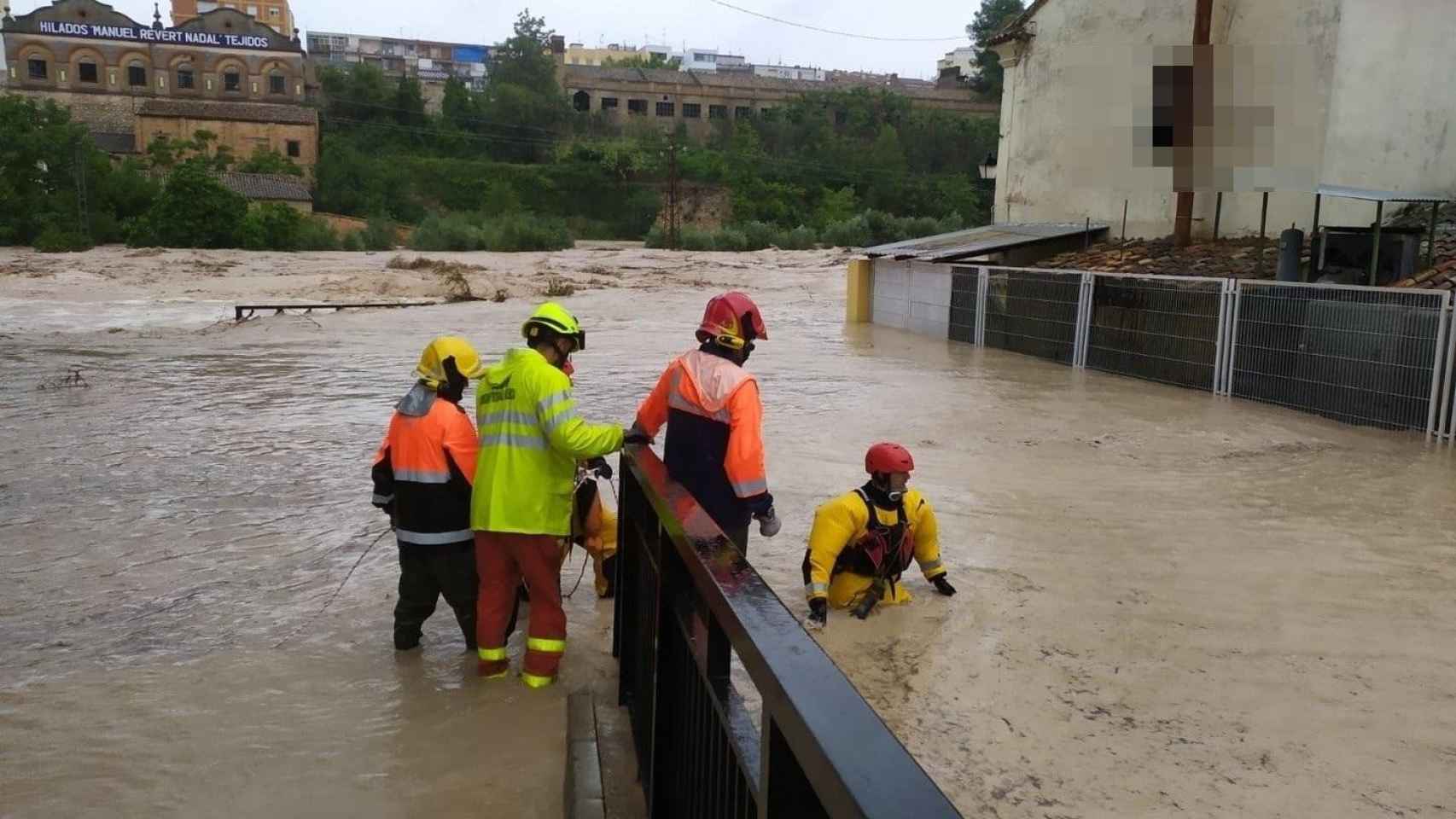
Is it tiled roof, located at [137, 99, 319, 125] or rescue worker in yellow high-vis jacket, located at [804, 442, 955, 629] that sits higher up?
tiled roof, located at [137, 99, 319, 125]

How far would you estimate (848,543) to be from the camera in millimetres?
5238

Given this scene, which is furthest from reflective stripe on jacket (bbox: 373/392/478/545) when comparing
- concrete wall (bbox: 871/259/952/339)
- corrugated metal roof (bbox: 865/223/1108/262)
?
corrugated metal roof (bbox: 865/223/1108/262)

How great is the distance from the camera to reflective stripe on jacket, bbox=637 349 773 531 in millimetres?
4605

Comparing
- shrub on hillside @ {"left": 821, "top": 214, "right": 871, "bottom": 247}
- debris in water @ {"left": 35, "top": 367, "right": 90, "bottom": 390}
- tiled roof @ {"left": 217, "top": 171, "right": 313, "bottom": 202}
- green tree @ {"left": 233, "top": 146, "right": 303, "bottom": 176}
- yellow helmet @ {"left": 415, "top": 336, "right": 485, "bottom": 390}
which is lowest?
debris in water @ {"left": 35, "top": 367, "right": 90, "bottom": 390}

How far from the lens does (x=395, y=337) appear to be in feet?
62.2

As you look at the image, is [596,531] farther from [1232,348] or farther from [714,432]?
[1232,348]

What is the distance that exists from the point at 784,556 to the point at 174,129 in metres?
63.1

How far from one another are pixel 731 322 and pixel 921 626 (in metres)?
1.69

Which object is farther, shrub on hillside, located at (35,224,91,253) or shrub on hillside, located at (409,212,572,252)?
shrub on hillside, located at (409,212,572,252)

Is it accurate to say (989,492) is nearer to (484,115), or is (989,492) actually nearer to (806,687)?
(806,687)

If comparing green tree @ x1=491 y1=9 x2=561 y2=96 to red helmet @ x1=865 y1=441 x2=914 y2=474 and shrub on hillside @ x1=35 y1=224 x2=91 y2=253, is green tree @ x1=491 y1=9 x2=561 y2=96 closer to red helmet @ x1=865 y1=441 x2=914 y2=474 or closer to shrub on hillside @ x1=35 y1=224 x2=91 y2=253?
shrub on hillside @ x1=35 y1=224 x2=91 y2=253

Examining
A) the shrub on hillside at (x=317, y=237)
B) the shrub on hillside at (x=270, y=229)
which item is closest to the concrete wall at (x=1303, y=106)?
the shrub on hillside at (x=270, y=229)

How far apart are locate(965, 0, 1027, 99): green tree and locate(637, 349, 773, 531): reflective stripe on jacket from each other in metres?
73.7

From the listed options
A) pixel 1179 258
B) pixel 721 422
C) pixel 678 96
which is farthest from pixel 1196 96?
pixel 678 96
